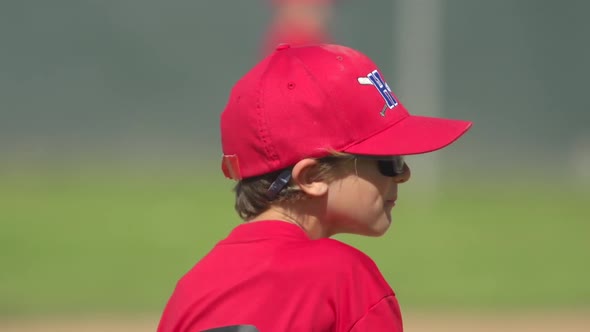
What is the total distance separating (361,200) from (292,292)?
0.90 feet

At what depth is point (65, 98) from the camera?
13148 mm

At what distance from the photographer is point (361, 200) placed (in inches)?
69.9

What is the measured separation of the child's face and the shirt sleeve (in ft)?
0.71

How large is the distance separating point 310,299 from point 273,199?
0.27 metres

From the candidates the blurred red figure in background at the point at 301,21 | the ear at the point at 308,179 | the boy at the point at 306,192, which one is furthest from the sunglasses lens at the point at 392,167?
the blurred red figure in background at the point at 301,21

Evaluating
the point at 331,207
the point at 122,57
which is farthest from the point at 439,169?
the point at 331,207

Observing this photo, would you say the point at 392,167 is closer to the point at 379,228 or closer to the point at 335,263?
the point at 379,228

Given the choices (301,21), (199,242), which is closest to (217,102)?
(301,21)

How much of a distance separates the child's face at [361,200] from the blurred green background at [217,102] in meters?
8.20

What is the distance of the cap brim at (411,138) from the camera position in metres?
1.73

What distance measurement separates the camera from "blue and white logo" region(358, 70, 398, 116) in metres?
1.78

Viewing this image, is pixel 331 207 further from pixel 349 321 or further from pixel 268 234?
pixel 349 321

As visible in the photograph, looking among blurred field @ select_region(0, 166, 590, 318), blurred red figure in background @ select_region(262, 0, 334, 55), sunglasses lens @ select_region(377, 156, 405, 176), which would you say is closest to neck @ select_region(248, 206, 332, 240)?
sunglasses lens @ select_region(377, 156, 405, 176)

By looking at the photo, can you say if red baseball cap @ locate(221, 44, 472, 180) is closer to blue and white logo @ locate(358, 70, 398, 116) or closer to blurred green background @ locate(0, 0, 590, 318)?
blue and white logo @ locate(358, 70, 398, 116)
